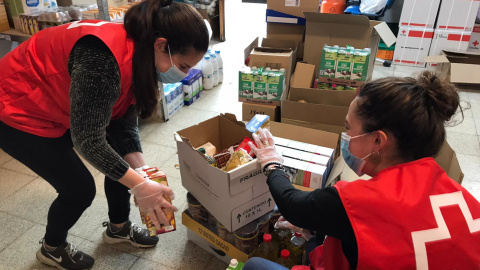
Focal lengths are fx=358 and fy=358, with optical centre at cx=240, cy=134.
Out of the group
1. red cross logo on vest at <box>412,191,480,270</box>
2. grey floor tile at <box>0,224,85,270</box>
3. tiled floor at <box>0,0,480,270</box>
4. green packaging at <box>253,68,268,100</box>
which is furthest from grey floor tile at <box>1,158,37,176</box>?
red cross logo on vest at <box>412,191,480,270</box>

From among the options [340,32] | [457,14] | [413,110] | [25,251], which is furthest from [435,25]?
[25,251]

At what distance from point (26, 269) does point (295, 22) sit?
250 cm

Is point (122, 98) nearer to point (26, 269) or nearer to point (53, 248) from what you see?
point (53, 248)

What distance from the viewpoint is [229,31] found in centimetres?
575

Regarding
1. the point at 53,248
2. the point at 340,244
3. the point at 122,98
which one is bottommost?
the point at 53,248

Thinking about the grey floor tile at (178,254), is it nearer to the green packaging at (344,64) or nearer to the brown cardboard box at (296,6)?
the green packaging at (344,64)

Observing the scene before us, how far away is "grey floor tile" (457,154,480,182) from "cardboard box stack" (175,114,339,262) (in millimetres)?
1135

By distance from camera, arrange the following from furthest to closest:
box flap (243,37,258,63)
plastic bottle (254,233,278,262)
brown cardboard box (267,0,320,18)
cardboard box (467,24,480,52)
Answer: cardboard box (467,24,480,52) → brown cardboard box (267,0,320,18) → box flap (243,37,258,63) → plastic bottle (254,233,278,262)

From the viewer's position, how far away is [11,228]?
1978 millimetres

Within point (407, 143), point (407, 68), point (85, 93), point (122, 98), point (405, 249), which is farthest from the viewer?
point (407, 68)

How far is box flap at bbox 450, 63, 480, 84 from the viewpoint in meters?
3.69

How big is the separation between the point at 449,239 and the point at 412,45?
13.6 feet

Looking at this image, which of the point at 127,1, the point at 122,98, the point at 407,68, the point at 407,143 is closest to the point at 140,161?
the point at 122,98

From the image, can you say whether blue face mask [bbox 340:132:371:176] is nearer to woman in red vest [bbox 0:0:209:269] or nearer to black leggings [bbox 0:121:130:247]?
woman in red vest [bbox 0:0:209:269]
